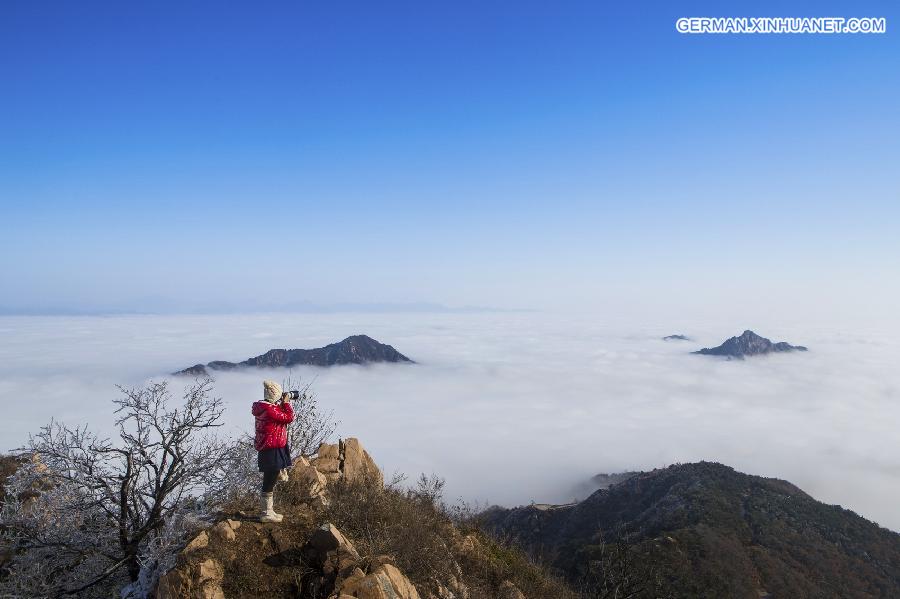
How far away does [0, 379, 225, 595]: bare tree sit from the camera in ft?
27.5

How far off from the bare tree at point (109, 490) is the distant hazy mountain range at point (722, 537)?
104ft

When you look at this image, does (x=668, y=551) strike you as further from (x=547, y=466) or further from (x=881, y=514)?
(x=881, y=514)

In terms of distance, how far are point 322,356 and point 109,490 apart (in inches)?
6750

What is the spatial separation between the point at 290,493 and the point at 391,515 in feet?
7.24

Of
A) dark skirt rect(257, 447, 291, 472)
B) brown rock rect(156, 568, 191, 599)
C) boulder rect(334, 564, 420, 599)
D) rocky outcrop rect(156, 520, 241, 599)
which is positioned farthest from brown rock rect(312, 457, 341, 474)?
brown rock rect(156, 568, 191, 599)

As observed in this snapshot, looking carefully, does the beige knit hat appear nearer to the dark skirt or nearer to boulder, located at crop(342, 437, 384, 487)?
the dark skirt

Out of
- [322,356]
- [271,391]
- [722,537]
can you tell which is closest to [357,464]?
[271,391]

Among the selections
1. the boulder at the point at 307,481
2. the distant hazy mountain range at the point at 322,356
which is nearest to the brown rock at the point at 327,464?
the boulder at the point at 307,481

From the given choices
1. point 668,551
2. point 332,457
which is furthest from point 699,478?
point 332,457

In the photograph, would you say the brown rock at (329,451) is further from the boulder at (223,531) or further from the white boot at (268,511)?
the boulder at (223,531)

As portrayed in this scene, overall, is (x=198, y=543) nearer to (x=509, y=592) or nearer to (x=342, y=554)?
(x=342, y=554)

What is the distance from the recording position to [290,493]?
1023 centimetres

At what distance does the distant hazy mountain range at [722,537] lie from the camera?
45.3 m

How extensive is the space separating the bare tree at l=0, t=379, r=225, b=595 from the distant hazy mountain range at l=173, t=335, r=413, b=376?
133483 millimetres
